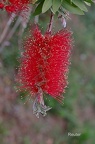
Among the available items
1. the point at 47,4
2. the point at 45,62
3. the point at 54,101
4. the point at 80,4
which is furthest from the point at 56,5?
the point at 54,101

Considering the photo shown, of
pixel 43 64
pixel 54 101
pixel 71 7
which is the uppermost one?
pixel 71 7

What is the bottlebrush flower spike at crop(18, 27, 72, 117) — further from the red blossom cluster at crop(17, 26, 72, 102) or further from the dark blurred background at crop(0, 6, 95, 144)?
the dark blurred background at crop(0, 6, 95, 144)

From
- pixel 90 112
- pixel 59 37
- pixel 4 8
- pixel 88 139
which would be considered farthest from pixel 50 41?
pixel 90 112

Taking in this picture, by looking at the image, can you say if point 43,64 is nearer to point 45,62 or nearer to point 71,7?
point 45,62

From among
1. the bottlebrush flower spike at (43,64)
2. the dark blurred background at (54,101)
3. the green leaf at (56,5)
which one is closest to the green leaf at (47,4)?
the green leaf at (56,5)

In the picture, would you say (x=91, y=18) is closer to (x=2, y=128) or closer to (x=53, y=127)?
(x=53, y=127)

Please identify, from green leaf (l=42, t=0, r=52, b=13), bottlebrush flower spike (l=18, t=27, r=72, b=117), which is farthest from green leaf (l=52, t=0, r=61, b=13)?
bottlebrush flower spike (l=18, t=27, r=72, b=117)

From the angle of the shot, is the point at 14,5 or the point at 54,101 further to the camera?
the point at 54,101
